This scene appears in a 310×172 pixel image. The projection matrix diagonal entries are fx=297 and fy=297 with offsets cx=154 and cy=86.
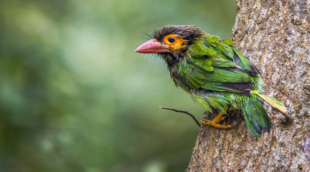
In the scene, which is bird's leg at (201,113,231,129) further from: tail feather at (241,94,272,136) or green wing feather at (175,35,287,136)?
tail feather at (241,94,272,136)

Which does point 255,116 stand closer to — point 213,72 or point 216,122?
point 216,122

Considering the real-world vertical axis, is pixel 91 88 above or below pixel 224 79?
above

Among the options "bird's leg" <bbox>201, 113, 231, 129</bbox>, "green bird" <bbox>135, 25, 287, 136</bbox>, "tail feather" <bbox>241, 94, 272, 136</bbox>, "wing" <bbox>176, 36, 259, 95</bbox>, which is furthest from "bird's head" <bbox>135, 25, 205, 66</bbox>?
"tail feather" <bbox>241, 94, 272, 136</bbox>

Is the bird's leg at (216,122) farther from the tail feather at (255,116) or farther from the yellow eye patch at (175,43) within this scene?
the yellow eye patch at (175,43)

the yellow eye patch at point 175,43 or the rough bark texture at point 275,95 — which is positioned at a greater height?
the yellow eye patch at point 175,43

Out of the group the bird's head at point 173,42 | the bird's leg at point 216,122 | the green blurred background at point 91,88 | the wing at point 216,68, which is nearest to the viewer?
the bird's leg at point 216,122

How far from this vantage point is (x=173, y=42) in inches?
120

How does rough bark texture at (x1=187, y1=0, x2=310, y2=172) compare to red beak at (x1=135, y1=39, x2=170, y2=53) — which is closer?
rough bark texture at (x1=187, y1=0, x2=310, y2=172)

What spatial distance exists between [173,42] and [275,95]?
46.9 inches

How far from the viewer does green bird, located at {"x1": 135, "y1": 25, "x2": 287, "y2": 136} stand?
7.45 feet

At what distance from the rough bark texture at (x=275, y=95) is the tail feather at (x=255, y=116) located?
0.31 ft

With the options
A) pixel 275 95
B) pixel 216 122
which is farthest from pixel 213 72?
pixel 275 95

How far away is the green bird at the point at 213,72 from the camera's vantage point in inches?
89.4

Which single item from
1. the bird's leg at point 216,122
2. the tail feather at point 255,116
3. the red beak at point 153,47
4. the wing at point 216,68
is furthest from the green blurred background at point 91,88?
the tail feather at point 255,116
